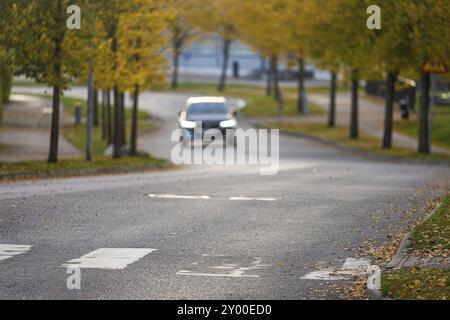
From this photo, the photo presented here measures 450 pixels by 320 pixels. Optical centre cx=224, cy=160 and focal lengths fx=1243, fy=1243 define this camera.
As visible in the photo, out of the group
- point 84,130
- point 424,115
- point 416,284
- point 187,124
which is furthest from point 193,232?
point 84,130

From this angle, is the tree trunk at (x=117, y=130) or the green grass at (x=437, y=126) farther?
the green grass at (x=437, y=126)

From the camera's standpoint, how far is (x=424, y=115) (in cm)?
4122

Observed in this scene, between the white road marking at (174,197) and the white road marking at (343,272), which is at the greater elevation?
the white road marking at (343,272)

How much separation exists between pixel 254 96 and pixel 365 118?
19.3m

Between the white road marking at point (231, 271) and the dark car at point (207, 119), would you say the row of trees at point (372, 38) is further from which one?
the white road marking at point (231, 271)

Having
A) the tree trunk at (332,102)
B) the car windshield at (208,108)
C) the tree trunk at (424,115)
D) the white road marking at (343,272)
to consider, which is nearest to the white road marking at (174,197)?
the white road marking at (343,272)

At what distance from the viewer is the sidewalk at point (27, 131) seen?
131 feet

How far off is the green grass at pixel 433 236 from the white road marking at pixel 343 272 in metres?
0.75

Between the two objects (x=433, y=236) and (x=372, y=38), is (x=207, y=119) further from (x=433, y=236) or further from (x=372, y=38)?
(x=433, y=236)

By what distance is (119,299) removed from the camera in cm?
1163
